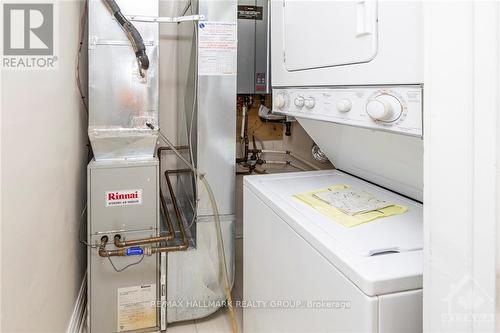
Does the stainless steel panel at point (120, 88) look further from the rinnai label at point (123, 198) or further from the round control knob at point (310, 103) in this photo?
the round control knob at point (310, 103)

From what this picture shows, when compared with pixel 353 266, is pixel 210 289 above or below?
below

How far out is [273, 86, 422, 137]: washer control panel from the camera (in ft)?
3.48

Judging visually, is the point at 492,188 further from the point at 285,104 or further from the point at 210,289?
the point at 210,289

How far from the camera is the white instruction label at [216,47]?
2.14 m

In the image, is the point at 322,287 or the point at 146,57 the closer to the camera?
the point at 322,287

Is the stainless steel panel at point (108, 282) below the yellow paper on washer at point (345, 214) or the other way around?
below

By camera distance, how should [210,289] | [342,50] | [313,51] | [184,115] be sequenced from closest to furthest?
1. [342,50]
2. [313,51]
3. [210,289]
4. [184,115]

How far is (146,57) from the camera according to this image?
214 centimetres

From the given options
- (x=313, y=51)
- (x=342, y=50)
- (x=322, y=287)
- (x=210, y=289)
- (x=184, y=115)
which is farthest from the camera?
(x=184, y=115)

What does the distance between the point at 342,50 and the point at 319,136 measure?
2.15ft

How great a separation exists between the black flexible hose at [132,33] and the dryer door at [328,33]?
88cm

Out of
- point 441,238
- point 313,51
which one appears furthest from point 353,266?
point 313,51

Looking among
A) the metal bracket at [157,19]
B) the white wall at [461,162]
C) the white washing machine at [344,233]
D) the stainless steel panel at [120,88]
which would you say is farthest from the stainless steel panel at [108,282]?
A: the white wall at [461,162]

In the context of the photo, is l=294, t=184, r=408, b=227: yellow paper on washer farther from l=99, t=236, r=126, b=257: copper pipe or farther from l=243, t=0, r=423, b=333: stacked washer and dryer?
l=99, t=236, r=126, b=257: copper pipe
